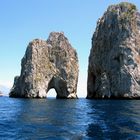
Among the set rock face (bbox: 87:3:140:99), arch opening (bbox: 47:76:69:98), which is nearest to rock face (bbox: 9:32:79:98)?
arch opening (bbox: 47:76:69:98)

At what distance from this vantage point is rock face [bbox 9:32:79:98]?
134500 mm

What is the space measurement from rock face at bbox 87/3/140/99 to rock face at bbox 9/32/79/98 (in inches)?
365

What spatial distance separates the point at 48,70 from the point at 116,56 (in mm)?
31977

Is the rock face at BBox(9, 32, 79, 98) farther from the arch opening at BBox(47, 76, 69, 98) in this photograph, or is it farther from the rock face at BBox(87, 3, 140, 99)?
the rock face at BBox(87, 3, 140, 99)

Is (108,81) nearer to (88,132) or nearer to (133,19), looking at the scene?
(133,19)

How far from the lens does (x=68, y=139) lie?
24516 mm

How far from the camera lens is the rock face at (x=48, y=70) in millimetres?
134500

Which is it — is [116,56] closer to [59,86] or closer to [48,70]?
[59,86]

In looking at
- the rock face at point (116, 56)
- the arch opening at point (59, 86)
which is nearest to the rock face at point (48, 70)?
the arch opening at point (59, 86)

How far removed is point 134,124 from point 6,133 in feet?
45.1

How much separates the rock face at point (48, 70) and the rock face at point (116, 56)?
9.27 meters

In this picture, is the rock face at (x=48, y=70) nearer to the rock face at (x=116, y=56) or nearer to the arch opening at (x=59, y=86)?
the arch opening at (x=59, y=86)

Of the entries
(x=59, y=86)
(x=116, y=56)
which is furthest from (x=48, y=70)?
(x=116, y=56)

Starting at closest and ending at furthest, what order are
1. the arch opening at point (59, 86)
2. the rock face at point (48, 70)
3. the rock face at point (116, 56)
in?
1. the rock face at point (116, 56)
2. the rock face at point (48, 70)
3. the arch opening at point (59, 86)
